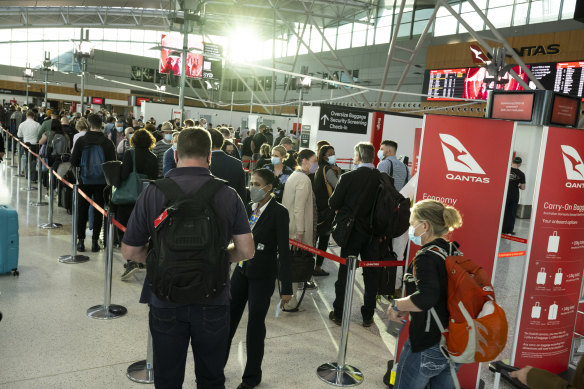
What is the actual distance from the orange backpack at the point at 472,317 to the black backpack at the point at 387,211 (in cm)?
235

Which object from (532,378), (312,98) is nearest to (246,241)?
(532,378)

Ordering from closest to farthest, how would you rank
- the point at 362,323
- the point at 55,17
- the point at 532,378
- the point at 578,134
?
the point at 532,378 < the point at 578,134 < the point at 362,323 < the point at 55,17

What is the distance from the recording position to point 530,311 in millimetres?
3932

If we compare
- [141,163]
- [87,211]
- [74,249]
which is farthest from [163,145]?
[74,249]

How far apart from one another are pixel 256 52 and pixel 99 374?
3904cm

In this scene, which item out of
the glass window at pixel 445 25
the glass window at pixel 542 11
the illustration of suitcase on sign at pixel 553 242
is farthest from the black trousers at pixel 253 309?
the glass window at pixel 445 25

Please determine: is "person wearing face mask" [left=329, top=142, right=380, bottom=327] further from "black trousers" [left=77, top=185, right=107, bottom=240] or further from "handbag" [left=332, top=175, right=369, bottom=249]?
"black trousers" [left=77, top=185, right=107, bottom=240]

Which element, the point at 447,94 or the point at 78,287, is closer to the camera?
the point at 78,287

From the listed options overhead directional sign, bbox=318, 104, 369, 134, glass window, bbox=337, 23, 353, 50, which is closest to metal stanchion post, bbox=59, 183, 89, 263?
overhead directional sign, bbox=318, 104, 369, 134

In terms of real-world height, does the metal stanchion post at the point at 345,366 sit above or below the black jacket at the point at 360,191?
below

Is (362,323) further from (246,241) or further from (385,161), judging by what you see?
(246,241)

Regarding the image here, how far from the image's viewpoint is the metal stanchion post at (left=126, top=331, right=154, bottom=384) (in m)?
3.52

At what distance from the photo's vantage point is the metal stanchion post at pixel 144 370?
3518 millimetres

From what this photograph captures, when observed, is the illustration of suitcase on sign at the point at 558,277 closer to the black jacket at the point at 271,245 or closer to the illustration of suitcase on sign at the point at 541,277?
the illustration of suitcase on sign at the point at 541,277
